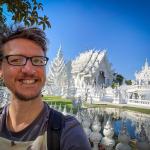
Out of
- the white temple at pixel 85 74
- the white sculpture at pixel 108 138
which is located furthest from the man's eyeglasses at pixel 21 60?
the white temple at pixel 85 74

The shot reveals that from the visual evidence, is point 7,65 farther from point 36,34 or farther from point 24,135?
point 24,135

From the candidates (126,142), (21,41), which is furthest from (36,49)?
(126,142)

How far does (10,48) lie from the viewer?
1.63m

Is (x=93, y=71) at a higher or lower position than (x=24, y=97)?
higher

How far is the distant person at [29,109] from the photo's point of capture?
1.42 meters

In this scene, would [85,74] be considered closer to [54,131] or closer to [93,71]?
[93,71]

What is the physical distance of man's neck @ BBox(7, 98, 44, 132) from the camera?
5.23ft

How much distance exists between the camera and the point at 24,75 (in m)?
1.58

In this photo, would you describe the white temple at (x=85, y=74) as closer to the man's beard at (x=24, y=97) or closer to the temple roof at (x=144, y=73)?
the temple roof at (x=144, y=73)

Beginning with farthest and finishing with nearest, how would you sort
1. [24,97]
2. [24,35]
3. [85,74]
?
[85,74] → [24,35] → [24,97]

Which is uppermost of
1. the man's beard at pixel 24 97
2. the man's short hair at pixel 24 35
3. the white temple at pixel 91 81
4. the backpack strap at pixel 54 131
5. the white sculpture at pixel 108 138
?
the white temple at pixel 91 81

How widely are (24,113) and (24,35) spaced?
1.44 ft

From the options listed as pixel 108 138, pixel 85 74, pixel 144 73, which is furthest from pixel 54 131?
pixel 85 74

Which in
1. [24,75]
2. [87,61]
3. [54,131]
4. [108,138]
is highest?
[87,61]
